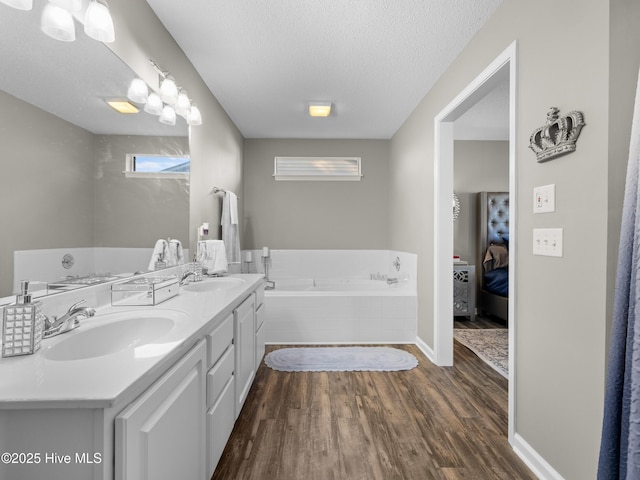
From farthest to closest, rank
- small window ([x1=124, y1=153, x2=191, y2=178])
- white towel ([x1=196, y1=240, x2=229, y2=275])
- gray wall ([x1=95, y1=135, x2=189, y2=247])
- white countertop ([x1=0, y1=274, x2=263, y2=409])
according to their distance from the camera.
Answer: white towel ([x1=196, y1=240, x2=229, y2=275]), small window ([x1=124, y1=153, x2=191, y2=178]), gray wall ([x1=95, y1=135, x2=189, y2=247]), white countertop ([x1=0, y1=274, x2=263, y2=409])

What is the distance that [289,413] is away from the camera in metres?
2.03

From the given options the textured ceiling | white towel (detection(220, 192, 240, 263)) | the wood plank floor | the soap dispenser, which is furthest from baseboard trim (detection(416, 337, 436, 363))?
the soap dispenser

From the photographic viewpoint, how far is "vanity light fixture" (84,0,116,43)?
1.33 metres

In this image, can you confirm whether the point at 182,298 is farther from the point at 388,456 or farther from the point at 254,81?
the point at 254,81

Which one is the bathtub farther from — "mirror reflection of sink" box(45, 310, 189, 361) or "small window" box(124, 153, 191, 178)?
"mirror reflection of sink" box(45, 310, 189, 361)

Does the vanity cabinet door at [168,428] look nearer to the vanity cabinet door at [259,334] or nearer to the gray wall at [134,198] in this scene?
the gray wall at [134,198]

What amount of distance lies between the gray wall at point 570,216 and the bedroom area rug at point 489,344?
4.08 ft

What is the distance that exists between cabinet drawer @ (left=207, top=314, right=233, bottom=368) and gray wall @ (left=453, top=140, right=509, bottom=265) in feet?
12.2

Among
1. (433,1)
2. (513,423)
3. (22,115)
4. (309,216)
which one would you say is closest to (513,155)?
(433,1)

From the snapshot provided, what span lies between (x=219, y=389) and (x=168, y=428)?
542mm

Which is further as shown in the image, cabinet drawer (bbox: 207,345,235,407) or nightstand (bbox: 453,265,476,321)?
nightstand (bbox: 453,265,476,321)

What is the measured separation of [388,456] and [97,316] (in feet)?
5.00

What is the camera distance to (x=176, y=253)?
7.18ft

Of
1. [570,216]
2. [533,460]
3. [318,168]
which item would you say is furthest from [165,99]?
[533,460]
